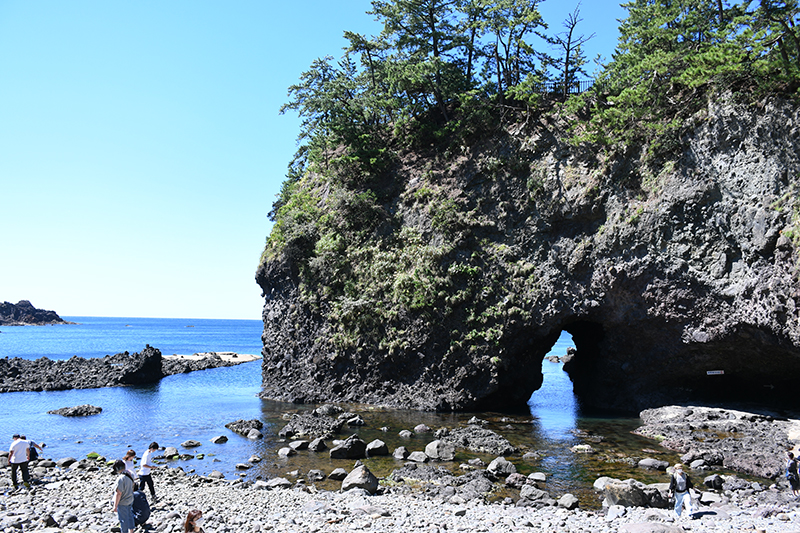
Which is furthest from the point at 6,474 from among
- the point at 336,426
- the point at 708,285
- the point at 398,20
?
the point at 398,20

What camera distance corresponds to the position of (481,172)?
111 feet

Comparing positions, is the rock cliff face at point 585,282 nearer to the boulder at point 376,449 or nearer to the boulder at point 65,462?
the boulder at point 376,449

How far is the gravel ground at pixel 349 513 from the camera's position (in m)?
12.9

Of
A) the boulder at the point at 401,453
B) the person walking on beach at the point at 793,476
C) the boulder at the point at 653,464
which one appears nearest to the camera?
the person walking on beach at the point at 793,476

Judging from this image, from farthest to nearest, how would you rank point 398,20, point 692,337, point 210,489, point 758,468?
point 398,20, point 692,337, point 758,468, point 210,489

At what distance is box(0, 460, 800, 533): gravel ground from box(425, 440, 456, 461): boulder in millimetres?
3745

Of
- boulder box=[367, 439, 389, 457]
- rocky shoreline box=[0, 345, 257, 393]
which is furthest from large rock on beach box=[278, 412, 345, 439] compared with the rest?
rocky shoreline box=[0, 345, 257, 393]

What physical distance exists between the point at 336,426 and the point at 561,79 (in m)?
26.7

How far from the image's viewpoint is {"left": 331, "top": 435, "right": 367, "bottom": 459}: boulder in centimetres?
2106

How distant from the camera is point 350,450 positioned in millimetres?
21125

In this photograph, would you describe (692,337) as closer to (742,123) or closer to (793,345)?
(793,345)

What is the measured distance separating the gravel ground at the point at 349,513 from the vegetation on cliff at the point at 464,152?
51.1ft

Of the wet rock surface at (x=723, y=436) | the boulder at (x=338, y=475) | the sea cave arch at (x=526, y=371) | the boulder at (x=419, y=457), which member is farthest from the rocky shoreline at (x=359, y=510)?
the sea cave arch at (x=526, y=371)

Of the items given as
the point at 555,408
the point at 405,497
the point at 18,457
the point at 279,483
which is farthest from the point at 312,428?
the point at 555,408
